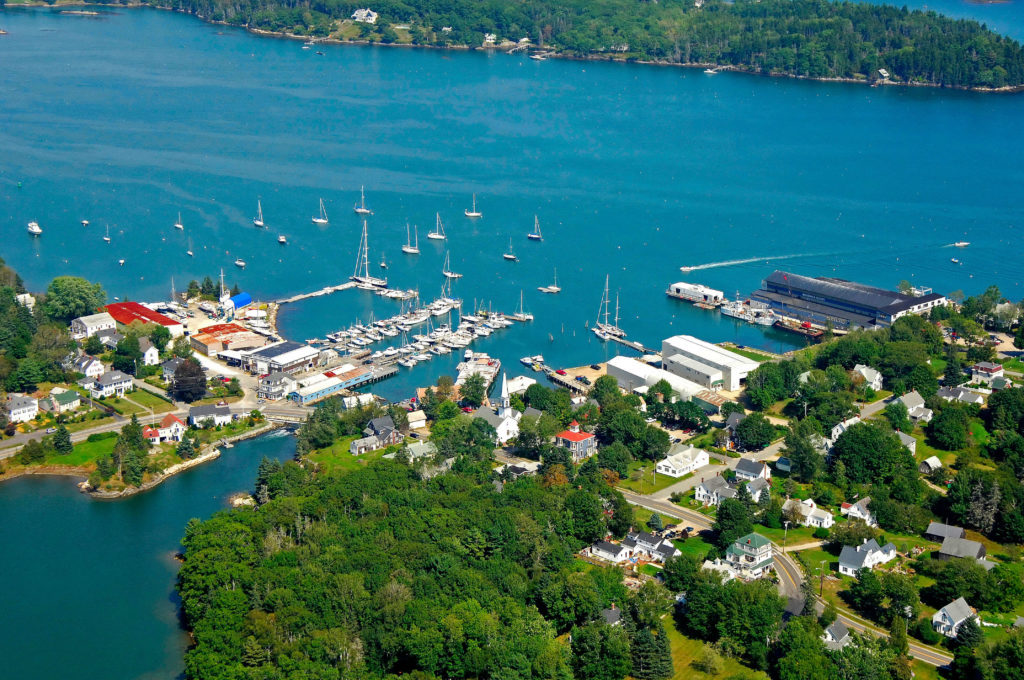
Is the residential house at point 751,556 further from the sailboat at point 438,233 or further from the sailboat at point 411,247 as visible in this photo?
the sailboat at point 438,233

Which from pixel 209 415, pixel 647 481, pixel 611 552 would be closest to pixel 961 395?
pixel 647 481

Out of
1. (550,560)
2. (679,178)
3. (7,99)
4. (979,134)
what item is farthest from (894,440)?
(7,99)

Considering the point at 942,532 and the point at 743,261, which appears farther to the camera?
the point at 743,261

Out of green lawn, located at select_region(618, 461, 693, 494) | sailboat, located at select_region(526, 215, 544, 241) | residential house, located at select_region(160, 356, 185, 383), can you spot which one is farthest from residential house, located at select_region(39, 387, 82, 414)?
sailboat, located at select_region(526, 215, 544, 241)

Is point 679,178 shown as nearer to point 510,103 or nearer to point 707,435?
point 510,103

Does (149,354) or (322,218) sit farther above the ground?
(322,218)

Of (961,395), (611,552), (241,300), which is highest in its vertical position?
(961,395)

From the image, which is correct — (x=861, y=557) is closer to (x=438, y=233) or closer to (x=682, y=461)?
(x=682, y=461)

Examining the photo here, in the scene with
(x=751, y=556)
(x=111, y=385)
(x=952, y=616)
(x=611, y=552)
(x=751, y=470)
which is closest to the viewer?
(x=952, y=616)
